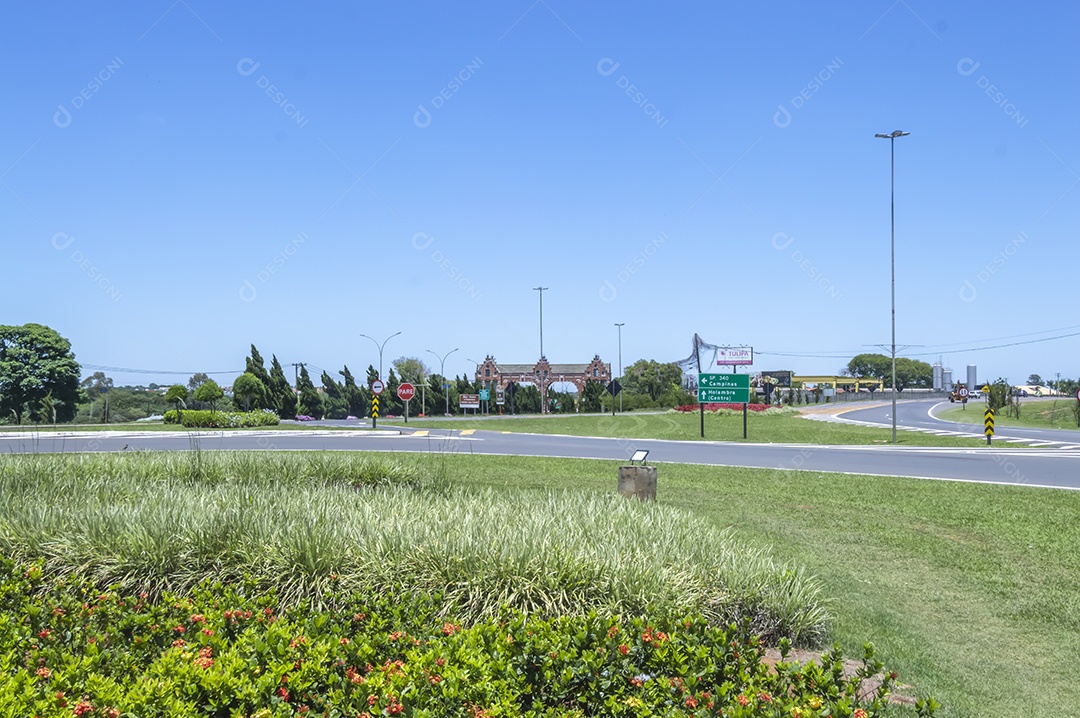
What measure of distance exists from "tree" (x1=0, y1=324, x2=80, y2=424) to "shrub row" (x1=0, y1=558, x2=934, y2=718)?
53709 mm

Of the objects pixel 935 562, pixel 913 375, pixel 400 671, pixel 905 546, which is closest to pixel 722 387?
pixel 905 546

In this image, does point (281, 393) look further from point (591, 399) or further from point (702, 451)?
point (702, 451)

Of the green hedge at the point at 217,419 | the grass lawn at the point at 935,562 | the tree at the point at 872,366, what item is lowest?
the grass lawn at the point at 935,562

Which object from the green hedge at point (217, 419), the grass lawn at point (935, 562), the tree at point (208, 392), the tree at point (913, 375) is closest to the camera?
the grass lawn at point (935, 562)

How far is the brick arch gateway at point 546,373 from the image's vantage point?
387 ft

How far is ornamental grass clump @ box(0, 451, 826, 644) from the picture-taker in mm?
5379

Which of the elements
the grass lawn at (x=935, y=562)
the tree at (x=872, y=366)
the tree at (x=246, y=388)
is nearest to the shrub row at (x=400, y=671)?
the grass lawn at (x=935, y=562)

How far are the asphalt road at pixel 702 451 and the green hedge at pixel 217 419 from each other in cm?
470

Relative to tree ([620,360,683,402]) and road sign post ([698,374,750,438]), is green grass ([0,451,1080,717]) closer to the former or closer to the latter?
road sign post ([698,374,750,438])

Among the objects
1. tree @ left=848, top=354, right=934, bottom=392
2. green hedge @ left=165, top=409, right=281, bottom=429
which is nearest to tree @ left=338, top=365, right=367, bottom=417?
green hedge @ left=165, top=409, right=281, bottom=429

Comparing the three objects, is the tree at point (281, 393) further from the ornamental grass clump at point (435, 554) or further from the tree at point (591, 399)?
the ornamental grass clump at point (435, 554)

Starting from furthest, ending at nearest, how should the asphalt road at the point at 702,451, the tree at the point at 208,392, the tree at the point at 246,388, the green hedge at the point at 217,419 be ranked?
the tree at the point at 246,388, the tree at the point at 208,392, the green hedge at the point at 217,419, the asphalt road at the point at 702,451

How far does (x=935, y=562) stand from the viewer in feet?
28.9

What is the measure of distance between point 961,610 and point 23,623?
699 centimetres
